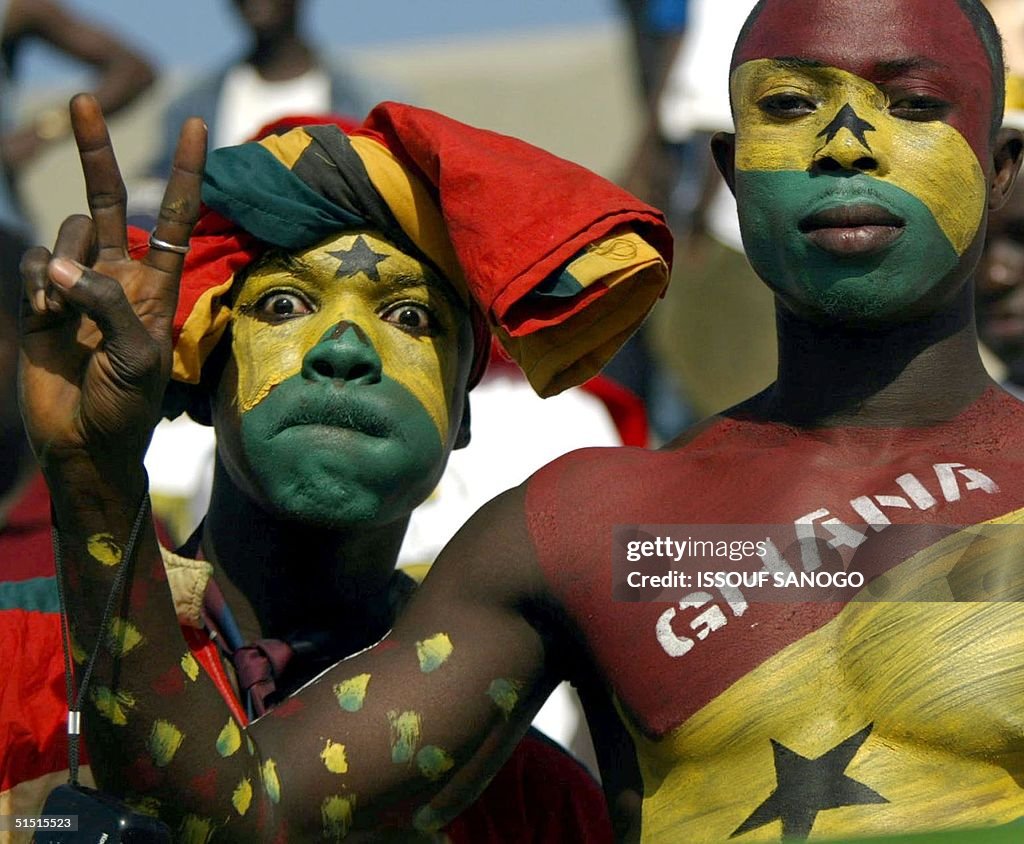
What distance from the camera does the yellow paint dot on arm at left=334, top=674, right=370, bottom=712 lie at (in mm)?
2904

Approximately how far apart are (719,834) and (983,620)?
1.32 feet

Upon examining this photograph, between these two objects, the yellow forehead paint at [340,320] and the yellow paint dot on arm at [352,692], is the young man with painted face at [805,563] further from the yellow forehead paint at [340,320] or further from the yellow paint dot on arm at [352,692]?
the yellow forehead paint at [340,320]

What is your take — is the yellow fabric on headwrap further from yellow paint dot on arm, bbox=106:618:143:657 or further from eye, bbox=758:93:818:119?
yellow paint dot on arm, bbox=106:618:143:657

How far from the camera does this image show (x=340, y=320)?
316cm

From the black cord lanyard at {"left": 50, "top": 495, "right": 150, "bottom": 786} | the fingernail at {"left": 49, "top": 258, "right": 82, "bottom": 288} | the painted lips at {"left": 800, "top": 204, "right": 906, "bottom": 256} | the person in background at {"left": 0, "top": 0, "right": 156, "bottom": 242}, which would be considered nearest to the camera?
the fingernail at {"left": 49, "top": 258, "right": 82, "bottom": 288}

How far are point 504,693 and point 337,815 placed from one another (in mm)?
261

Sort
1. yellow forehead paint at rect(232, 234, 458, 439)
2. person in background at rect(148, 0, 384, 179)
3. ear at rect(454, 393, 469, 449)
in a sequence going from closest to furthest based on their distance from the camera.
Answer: yellow forehead paint at rect(232, 234, 458, 439) → ear at rect(454, 393, 469, 449) → person in background at rect(148, 0, 384, 179)

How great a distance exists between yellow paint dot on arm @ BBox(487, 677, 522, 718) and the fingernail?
0.79 metres

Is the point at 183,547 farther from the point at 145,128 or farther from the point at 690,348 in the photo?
the point at 145,128

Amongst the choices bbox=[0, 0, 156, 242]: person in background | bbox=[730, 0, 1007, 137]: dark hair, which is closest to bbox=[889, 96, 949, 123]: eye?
bbox=[730, 0, 1007, 137]: dark hair

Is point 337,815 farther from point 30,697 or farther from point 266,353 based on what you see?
point 266,353

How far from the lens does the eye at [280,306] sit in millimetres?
3209

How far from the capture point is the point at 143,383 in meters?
2.52

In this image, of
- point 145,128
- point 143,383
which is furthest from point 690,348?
point 143,383
